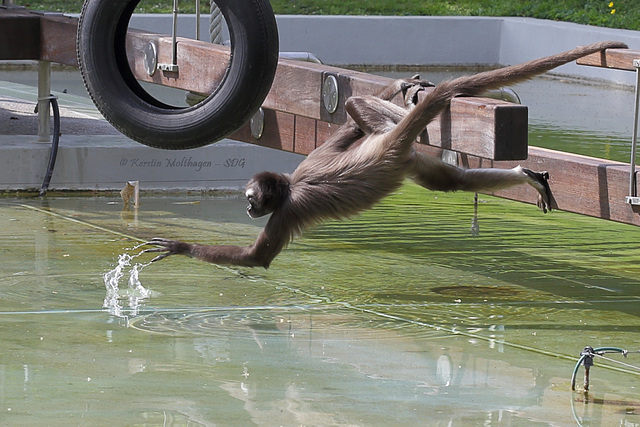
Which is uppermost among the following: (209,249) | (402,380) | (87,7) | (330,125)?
(87,7)

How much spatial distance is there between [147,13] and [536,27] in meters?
7.47

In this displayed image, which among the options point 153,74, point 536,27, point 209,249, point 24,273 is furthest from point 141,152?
point 536,27

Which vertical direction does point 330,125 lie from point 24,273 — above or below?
above

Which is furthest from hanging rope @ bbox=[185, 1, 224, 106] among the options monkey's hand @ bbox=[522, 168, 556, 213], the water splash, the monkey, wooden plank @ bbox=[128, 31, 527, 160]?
monkey's hand @ bbox=[522, 168, 556, 213]

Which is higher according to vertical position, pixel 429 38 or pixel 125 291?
pixel 429 38

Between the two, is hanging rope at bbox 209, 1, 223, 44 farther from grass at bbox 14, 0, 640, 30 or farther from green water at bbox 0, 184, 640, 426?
grass at bbox 14, 0, 640, 30

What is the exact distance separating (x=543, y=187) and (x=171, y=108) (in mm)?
2275

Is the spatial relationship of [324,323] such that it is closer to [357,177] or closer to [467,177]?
[357,177]

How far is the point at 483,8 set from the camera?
25.2 m

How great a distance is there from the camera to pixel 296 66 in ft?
24.7

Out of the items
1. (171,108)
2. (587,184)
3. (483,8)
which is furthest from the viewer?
(483,8)

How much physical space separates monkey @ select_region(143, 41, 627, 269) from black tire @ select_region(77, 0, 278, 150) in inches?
18.1

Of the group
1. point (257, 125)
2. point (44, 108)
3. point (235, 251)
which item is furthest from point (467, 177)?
point (44, 108)

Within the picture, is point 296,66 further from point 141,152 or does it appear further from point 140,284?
point 141,152
